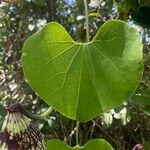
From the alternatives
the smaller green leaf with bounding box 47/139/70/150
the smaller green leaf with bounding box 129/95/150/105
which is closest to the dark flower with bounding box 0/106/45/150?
the smaller green leaf with bounding box 47/139/70/150

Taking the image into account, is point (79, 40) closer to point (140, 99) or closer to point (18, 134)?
point (140, 99)

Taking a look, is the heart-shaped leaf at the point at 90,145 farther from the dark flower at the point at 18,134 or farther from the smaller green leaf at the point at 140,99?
the smaller green leaf at the point at 140,99

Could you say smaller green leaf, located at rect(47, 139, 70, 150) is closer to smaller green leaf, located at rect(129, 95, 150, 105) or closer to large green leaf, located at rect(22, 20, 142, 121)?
large green leaf, located at rect(22, 20, 142, 121)

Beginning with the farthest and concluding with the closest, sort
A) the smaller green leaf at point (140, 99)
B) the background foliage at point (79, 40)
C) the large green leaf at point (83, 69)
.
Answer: the background foliage at point (79, 40), the smaller green leaf at point (140, 99), the large green leaf at point (83, 69)

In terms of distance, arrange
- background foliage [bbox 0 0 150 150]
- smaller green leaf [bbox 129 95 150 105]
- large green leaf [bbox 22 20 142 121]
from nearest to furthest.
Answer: large green leaf [bbox 22 20 142 121] < smaller green leaf [bbox 129 95 150 105] < background foliage [bbox 0 0 150 150]

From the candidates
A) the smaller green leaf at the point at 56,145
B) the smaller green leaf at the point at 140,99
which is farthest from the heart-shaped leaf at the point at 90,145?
the smaller green leaf at the point at 140,99
